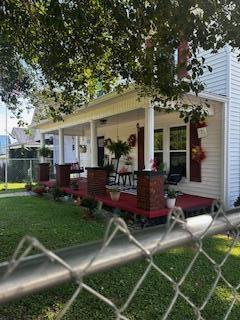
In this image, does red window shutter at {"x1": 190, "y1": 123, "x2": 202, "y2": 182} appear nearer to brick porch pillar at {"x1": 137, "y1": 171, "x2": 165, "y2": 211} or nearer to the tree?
brick porch pillar at {"x1": 137, "y1": 171, "x2": 165, "y2": 211}

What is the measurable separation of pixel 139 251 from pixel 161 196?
297 inches

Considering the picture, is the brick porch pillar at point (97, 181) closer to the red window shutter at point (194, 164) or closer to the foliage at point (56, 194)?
the foliage at point (56, 194)

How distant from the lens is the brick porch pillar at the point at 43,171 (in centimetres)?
1639

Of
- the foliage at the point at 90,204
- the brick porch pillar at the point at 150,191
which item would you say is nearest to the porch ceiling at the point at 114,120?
the brick porch pillar at the point at 150,191

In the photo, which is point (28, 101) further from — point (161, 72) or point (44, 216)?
point (161, 72)

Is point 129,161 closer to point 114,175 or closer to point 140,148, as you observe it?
point 140,148

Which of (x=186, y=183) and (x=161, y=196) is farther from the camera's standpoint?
(x=186, y=183)

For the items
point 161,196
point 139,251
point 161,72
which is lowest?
point 161,196

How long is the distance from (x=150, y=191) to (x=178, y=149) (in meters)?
3.91

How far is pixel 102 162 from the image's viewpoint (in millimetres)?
16516

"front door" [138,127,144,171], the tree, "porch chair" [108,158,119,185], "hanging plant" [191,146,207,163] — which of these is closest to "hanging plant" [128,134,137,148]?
"front door" [138,127,144,171]

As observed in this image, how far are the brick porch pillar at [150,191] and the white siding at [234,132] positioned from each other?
2742 millimetres

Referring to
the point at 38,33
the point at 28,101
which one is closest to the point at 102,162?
the point at 28,101

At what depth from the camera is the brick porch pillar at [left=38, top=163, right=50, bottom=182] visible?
16.4 m
